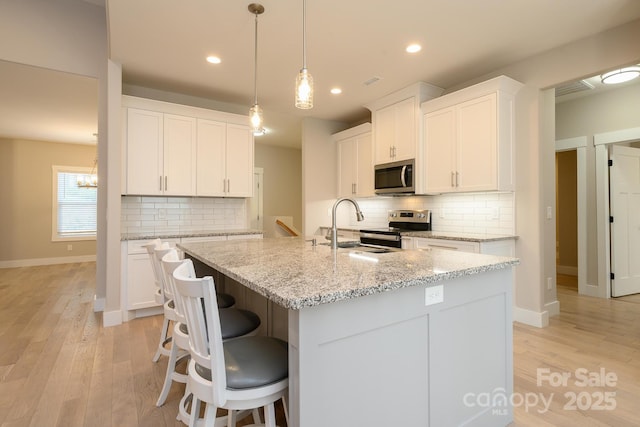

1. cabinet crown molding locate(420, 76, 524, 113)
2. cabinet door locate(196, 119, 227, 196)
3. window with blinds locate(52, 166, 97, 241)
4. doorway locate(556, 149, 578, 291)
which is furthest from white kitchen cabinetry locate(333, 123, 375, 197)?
window with blinds locate(52, 166, 97, 241)

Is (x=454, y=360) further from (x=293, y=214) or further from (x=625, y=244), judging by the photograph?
(x=293, y=214)

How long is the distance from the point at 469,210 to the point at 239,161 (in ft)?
9.66

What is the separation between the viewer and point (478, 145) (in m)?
3.40

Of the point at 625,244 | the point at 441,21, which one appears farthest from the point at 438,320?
the point at 625,244

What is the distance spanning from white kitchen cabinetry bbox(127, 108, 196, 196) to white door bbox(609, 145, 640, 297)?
5429mm

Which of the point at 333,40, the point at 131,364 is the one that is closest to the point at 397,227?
the point at 333,40

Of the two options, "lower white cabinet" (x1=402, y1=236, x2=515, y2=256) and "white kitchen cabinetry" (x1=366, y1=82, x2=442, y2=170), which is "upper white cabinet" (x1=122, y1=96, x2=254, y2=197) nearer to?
"white kitchen cabinetry" (x1=366, y1=82, x2=442, y2=170)

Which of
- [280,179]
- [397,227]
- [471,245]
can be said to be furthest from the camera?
[280,179]

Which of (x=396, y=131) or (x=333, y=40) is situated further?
(x=396, y=131)

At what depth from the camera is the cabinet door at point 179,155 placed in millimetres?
3898

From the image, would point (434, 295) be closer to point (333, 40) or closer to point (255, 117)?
point (255, 117)

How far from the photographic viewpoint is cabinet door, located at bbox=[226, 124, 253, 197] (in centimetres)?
432

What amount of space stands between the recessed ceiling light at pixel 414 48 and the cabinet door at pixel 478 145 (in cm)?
86

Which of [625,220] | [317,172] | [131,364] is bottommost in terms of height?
[131,364]
